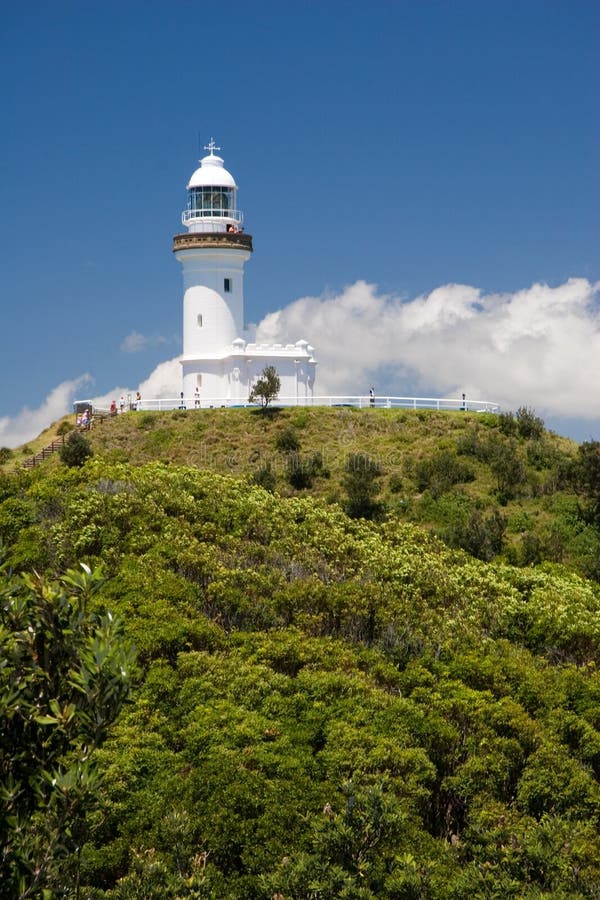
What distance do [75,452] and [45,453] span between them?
4.36 m

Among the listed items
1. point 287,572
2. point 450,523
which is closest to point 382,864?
point 287,572

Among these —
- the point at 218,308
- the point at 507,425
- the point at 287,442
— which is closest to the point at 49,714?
the point at 287,442

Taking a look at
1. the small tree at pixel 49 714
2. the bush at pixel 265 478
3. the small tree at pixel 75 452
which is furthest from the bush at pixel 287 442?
the small tree at pixel 49 714

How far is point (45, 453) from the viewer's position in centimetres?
5562

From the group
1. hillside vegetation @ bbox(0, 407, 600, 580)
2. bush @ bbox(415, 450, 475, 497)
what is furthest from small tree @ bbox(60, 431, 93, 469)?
bush @ bbox(415, 450, 475, 497)

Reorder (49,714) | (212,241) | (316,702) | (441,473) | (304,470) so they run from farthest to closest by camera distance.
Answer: (212,241), (304,470), (441,473), (316,702), (49,714)

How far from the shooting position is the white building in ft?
202

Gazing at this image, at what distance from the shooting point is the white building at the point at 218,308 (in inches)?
2425

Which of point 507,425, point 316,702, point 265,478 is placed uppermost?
point 507,425

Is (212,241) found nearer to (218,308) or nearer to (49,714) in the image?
(218,308)

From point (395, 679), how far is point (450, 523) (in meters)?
23.1

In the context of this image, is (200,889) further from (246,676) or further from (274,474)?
(274,474)

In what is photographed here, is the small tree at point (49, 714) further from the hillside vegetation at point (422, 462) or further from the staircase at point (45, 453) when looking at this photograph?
the staircase at point (45, 453)

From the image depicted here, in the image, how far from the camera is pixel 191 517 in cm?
3359
